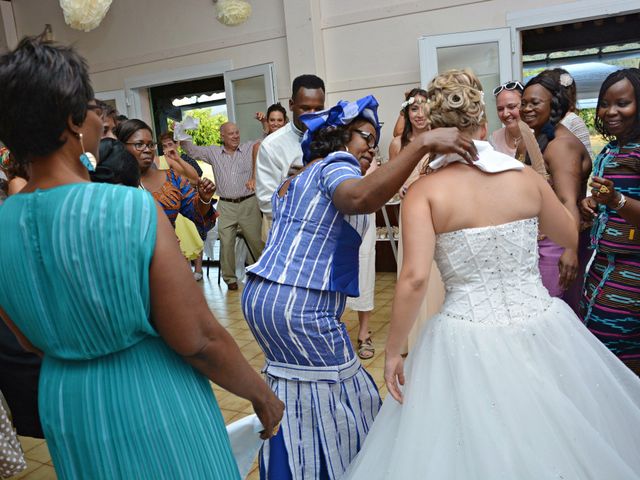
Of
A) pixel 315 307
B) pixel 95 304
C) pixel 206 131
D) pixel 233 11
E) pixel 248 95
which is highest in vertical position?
pixel 233 11

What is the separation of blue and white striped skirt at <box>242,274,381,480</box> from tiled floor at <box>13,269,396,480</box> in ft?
2.39

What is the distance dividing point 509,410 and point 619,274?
46.5 inches

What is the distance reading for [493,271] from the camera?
1.90 metres

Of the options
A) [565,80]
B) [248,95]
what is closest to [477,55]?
[248,95]

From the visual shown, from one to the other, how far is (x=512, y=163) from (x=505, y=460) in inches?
36.6

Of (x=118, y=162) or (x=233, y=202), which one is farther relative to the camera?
(x=233, y=202)

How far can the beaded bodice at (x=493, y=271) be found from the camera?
1.87 meters

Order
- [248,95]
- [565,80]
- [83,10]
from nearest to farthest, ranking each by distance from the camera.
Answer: [565,80]
[83,10]
[248,95]

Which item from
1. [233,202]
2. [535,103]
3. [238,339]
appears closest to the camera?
[535,103]

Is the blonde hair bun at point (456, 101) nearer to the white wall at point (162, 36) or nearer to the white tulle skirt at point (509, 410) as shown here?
the white tulle skirt at point (509, 410)

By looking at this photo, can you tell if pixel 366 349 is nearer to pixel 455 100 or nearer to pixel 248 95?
pixel 455 100

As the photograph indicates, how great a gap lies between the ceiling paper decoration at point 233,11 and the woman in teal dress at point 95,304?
6.82 m

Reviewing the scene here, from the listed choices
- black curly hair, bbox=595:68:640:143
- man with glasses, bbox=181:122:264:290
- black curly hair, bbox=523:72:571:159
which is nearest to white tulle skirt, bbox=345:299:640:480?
black curly hair, bbox=595:68:640:143

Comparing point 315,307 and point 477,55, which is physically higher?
point 477,55
